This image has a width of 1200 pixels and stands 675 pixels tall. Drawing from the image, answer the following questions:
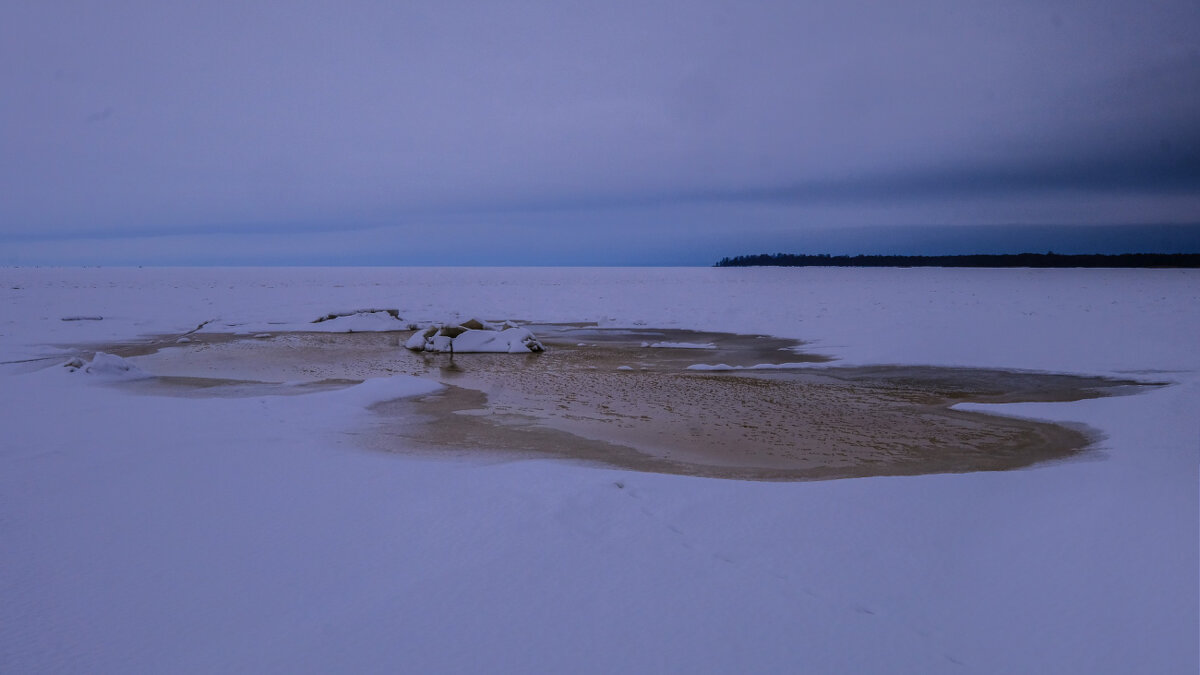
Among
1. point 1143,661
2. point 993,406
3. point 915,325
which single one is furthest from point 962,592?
point 915,325

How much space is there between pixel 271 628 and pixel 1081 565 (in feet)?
14.1

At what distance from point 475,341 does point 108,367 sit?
7351 mm

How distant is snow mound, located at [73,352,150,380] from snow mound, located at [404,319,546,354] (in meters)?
6.20

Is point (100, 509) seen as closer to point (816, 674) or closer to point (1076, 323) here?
point (816, 674)

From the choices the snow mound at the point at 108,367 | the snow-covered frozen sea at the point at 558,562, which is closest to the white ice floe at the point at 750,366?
the snow-covered frozen sea at the point at 558,562

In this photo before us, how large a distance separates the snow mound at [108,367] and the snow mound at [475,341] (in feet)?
20.4

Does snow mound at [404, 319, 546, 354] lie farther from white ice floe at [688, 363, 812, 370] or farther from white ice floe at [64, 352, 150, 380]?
white ice floe at [64, 352, 150, 380]

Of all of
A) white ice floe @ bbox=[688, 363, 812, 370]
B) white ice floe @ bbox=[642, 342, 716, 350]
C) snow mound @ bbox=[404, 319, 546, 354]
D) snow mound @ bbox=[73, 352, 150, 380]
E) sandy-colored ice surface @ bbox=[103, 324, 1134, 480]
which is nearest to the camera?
sandy-colored ice surface @ bbox=[103, 324, 1134, 480]

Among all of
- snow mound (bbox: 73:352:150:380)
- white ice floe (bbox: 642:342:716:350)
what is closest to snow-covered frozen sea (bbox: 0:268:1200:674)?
snow mound (bbox: 73:352:150:380)

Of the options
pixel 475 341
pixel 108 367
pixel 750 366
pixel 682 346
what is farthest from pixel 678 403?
pixel 108 367

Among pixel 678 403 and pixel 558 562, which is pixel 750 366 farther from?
pixel 558 562

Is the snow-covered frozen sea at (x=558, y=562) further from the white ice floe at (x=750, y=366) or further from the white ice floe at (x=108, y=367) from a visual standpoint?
the white ice floe at (x=750, y=366)

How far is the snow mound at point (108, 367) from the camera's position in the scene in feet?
35.1

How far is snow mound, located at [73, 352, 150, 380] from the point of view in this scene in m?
10.7
